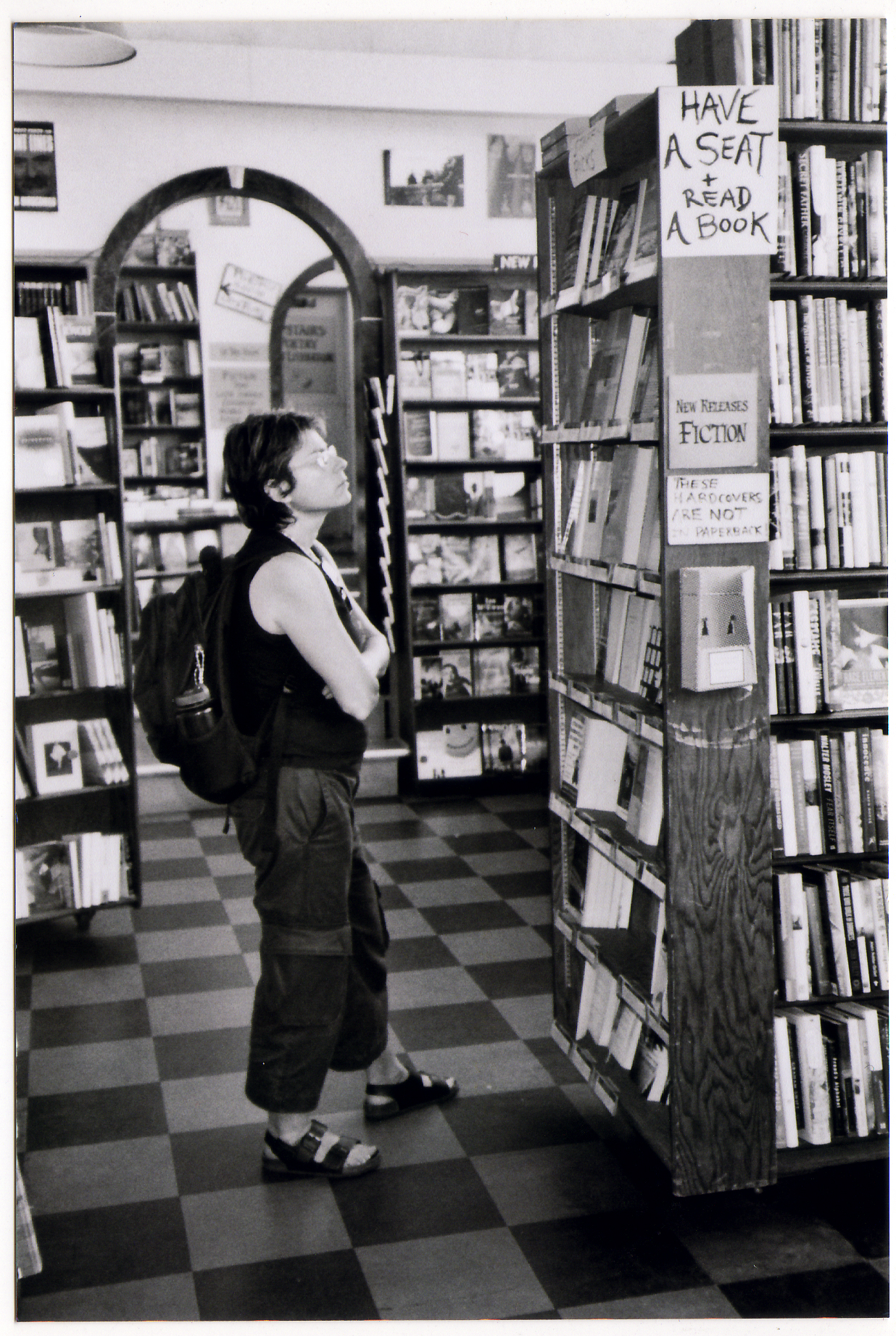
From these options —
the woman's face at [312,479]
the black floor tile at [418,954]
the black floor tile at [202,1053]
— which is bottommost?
the black floor tile at [202,1053]

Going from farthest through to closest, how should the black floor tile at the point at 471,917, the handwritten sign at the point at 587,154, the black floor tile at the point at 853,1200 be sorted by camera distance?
the black floor tile at the point at 471,917 < the handwritten sign at the point at 587,154 < the black floor tile at the point at 853,1200

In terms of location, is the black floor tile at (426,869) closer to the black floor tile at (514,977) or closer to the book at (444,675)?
the black floor tile at (514,977)

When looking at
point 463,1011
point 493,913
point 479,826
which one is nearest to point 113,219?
point 479,826

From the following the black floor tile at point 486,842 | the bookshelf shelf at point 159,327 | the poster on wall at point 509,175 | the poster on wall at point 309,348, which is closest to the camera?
the black floor tile at point 486,842

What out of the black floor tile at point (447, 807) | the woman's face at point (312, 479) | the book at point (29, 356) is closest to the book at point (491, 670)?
the black floor tile at point (447, 807)

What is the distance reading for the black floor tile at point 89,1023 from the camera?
3.44 meters

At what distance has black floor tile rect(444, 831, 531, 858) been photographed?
5.18m

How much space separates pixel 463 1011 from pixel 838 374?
2009 mm

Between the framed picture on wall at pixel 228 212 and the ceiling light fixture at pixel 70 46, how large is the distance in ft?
7.34

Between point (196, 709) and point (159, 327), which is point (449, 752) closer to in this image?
point (159, 327)

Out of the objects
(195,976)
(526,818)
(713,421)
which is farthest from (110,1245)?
(526,818)

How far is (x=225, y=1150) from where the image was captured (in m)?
2.82

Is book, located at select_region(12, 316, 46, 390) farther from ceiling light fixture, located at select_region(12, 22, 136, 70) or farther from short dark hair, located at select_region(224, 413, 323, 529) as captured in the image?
ceiling light fixture, located at select_region(12, 22, 136, 70)

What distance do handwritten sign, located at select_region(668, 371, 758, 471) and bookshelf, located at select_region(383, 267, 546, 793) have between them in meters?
3.68
